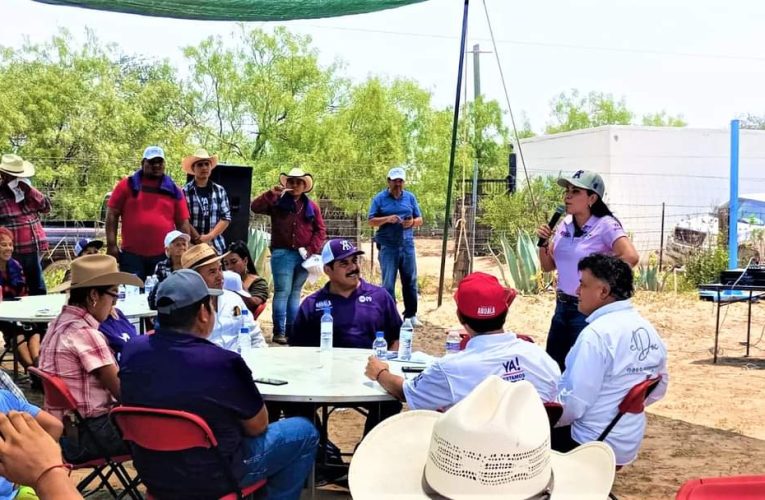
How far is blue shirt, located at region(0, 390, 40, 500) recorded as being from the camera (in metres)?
2.36

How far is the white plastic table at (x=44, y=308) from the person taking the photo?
511 cm

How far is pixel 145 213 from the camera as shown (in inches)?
271

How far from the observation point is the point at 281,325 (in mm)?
8195

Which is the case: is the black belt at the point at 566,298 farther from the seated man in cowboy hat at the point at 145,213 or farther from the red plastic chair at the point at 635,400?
the seated man in cowboy hat at the point at 145,213

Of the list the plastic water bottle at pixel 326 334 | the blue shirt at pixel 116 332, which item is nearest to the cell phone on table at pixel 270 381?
the plastic water bottle at pixel 326 334

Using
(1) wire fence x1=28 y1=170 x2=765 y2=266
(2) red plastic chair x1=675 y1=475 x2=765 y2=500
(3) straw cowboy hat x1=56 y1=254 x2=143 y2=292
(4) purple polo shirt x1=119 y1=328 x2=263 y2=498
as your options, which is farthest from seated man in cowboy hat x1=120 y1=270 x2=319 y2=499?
(1) wire fence x1=28 y1=170 x2=765 y2=266

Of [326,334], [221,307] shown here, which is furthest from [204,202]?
[326,334]

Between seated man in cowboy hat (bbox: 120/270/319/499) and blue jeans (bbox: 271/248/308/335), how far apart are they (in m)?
4.97

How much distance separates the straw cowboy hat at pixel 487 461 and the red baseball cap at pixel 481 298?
1.25m

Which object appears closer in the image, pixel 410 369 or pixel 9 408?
pixel 9 408

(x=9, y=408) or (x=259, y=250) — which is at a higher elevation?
(x=9, y=408)

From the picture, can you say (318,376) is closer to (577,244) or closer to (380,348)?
(380,348)

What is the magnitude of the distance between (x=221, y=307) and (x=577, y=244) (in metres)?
2.10

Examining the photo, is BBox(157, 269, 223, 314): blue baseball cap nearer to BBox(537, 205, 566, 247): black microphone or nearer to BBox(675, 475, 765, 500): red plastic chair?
BBox(675, 475, 765, 500): red plastic chair
